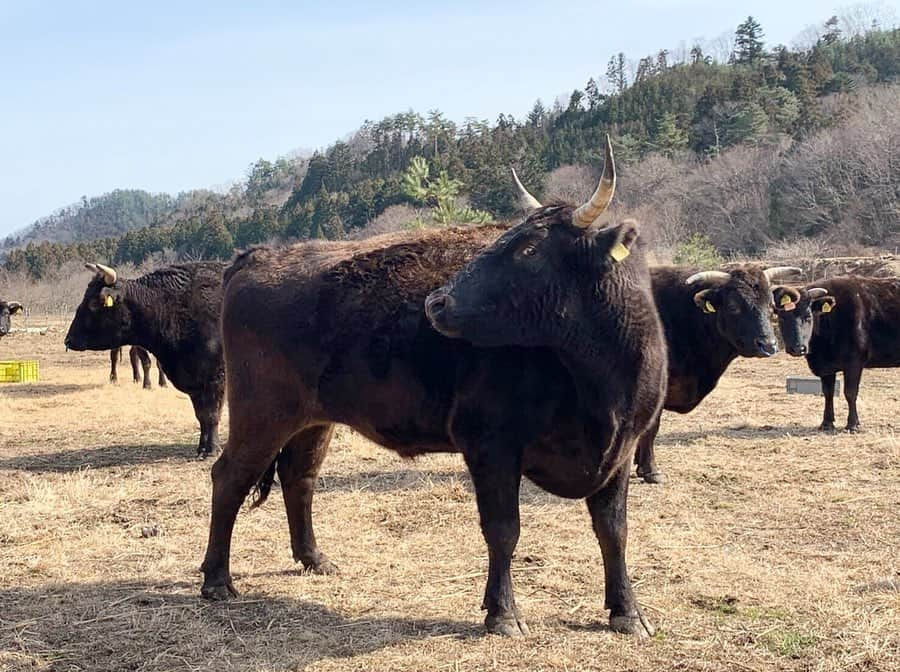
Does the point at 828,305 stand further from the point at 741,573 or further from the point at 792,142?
the point at 792,142

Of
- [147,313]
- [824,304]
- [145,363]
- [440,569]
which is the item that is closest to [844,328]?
[824,304]

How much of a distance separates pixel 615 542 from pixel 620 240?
1.66 meters

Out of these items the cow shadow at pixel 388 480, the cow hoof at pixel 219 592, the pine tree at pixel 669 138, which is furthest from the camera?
the pine tree at pixel 669 138

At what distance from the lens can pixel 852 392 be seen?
12.2 meters

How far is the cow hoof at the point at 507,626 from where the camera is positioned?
4770mm

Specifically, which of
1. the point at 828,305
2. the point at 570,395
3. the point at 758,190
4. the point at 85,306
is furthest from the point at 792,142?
the point at 570,395

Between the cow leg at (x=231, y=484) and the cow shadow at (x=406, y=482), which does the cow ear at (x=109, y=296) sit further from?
the cow leg at (x=231, y=484)

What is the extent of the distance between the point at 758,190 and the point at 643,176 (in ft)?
26.6

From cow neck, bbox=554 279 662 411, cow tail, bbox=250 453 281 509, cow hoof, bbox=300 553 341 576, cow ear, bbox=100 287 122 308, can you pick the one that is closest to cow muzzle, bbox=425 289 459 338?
cow neck, bbox=554 279 662 411

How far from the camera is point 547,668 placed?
4.34m

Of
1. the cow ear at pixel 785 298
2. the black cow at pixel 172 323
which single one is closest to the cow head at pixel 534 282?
the black cow at pixel 172 323

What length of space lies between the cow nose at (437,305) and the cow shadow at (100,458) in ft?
22.6

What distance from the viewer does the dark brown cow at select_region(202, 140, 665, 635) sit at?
477 centimetres

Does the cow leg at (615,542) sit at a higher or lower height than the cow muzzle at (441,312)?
lower
